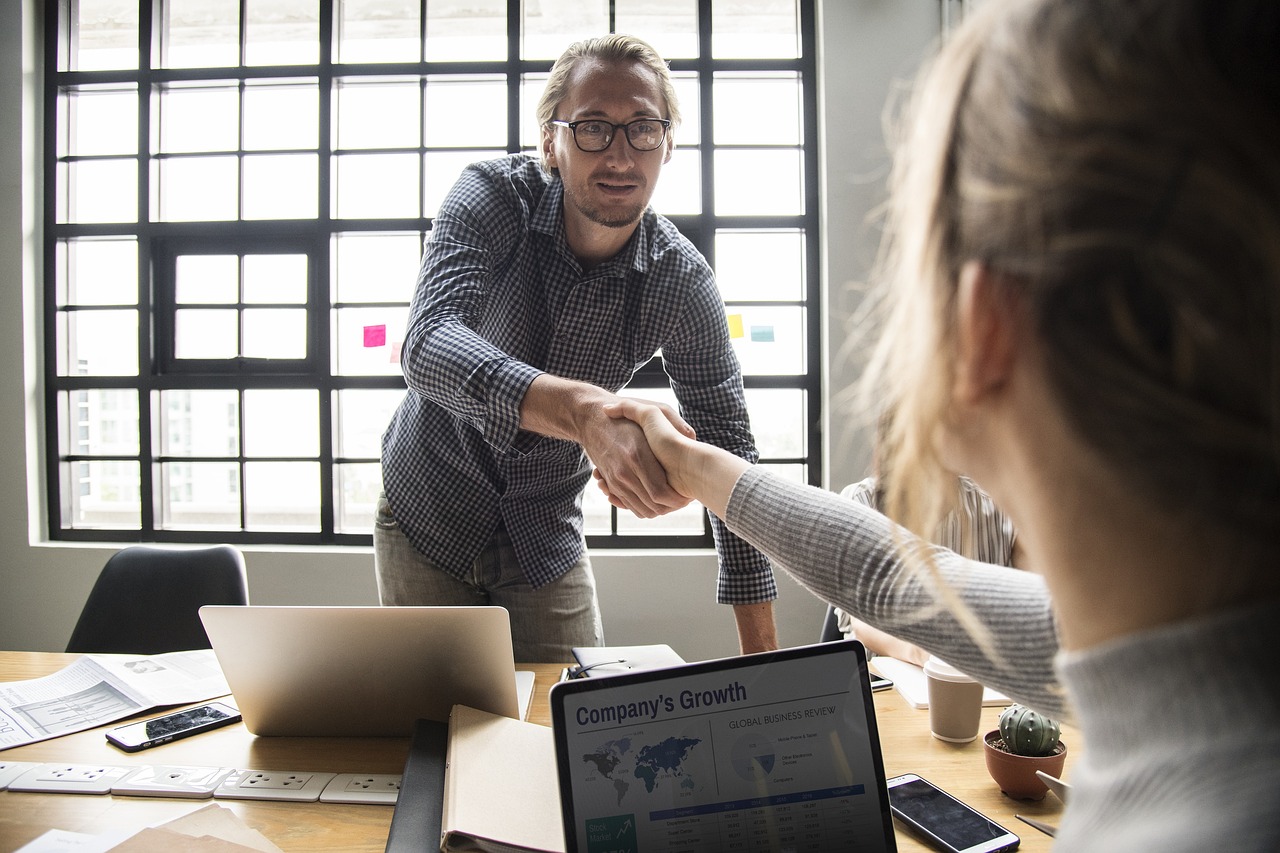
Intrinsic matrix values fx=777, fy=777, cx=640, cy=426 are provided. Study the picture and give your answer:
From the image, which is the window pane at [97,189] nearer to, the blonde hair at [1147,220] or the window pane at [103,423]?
the window pane at [103,423]

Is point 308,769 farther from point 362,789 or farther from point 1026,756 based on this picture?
point 1026,756

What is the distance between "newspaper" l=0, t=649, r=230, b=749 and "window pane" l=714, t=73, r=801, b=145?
294cm

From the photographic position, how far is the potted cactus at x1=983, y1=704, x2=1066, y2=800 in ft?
3.10

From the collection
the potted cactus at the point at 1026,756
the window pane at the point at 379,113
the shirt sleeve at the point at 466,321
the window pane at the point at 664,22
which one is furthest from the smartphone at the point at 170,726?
the window pane at the point at 664,22

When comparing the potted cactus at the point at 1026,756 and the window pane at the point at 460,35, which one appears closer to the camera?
the potted cactus at the point at 1026,756

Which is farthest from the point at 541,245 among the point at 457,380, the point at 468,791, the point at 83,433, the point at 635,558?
the point at 83,433

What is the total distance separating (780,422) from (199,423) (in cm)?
269

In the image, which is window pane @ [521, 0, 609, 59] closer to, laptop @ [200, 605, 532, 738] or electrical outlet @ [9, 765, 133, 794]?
laptop @ [200, 605, 532, 738]

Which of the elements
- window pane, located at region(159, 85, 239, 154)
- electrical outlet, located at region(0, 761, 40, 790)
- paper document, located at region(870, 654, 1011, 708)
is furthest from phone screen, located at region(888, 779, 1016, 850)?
window pane, located at region(159, 85, 239, 154)

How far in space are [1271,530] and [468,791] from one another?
798 mm

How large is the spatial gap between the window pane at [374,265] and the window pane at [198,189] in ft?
1.83

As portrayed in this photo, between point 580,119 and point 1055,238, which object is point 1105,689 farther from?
point 580,119

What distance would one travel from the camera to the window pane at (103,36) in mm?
3629

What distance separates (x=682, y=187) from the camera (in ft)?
11.5
